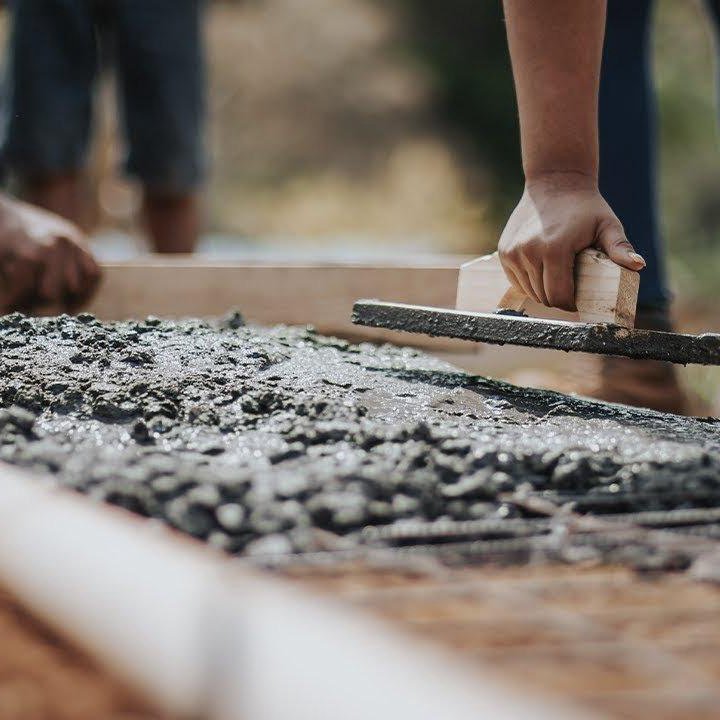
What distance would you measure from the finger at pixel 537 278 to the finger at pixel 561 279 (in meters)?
0.02

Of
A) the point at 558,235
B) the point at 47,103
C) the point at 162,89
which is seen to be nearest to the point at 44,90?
the point at 47,103

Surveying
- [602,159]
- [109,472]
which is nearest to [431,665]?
[109,472]

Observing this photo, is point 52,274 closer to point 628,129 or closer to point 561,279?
point 561,279

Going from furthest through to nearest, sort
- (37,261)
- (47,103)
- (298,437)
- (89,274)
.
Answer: (47,103)
(89,274)
(37,261)
(298,437)

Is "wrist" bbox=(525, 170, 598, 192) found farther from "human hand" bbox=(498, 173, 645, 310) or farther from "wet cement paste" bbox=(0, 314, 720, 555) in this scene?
"wet cement paste" bbox=(0, 314, 720, 555)

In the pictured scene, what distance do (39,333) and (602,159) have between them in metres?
1.38

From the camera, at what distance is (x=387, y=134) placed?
12508mm

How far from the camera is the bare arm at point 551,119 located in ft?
4.80

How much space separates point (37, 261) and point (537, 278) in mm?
1080

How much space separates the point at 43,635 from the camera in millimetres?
665

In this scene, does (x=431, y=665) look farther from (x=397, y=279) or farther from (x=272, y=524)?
(x=397, y=279)

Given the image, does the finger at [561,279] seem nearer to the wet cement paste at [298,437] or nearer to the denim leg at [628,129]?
the wet cement paste at [298,437]

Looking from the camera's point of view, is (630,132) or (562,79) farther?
(630,132)

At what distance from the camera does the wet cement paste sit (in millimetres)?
861
